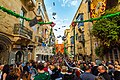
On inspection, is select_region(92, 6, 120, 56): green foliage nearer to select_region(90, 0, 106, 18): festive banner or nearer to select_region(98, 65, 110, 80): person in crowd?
select_region(90, 0, 106, 18): festive banner

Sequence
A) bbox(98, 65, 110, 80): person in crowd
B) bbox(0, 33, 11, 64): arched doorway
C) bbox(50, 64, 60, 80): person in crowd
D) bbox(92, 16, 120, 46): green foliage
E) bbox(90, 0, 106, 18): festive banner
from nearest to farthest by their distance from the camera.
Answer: bbox(98, 65, 110, 80): person in crowd → bbox(50, 64, 60, 80): person in crowd → bbox(0, 33, 11, 64): arched doorway → bbox(92, 16, 120, 46): green foliage → bbox(90, 0, 106, 18): festive banner

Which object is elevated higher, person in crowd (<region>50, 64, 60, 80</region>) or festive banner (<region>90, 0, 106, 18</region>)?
festive banner (<region>90, 0, 106, 18</region>)

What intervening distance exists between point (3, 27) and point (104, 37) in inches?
330

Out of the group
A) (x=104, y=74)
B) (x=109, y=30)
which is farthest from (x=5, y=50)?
(x=109, y=30)

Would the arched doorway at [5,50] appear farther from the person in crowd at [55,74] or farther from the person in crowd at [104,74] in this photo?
the person in crowd at [104,74]

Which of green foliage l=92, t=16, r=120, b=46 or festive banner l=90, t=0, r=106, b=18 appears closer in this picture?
green foliage l=92, t=16, r=120, b=46

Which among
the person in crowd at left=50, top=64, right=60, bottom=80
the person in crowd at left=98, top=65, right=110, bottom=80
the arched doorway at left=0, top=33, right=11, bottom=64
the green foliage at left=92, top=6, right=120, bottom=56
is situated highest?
the green foliage at left=92, top=6, right=120, bottom=56

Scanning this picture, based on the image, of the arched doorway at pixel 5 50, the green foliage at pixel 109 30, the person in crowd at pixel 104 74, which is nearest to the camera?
the person in crowd at pixel 104 74

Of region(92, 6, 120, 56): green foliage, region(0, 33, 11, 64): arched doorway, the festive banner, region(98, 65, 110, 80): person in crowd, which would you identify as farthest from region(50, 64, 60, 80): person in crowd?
the festive banner

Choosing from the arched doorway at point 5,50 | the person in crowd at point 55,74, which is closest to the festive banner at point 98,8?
the arched doorway at point 5,50

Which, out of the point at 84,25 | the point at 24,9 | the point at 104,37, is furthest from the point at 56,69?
the point at 84,25

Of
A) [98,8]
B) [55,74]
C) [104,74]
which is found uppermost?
[98,8]

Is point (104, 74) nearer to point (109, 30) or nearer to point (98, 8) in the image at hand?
point (109, 30)

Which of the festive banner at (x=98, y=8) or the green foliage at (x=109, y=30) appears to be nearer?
the green foliage at (x=109, y=30)
